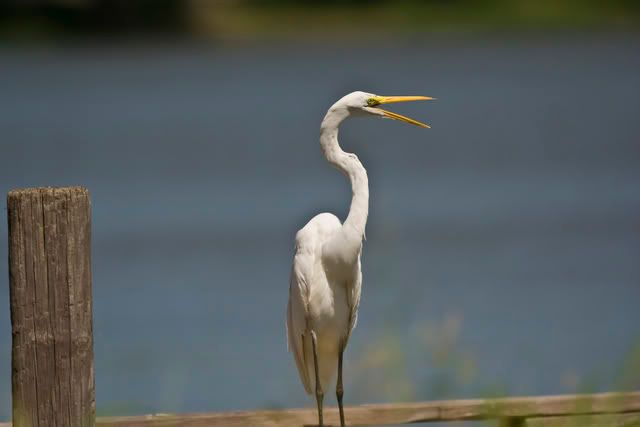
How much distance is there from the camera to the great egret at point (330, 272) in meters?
3.81

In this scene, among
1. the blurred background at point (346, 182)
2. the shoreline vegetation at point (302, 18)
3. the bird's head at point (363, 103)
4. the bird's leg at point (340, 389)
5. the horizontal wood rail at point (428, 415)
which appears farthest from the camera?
the shoreline vegetation at point (302, 18)

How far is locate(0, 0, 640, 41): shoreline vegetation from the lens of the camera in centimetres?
2759

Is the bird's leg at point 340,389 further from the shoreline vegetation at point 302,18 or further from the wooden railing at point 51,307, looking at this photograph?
the shoreline vegetation at point 302,18

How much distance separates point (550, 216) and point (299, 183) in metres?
3.15

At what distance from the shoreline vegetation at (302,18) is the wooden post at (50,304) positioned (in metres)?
24.9

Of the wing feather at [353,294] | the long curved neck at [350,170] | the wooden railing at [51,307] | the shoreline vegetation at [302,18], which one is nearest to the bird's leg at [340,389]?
the wing feather at [353,294]

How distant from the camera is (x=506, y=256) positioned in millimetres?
11250

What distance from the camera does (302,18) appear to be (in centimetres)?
2950

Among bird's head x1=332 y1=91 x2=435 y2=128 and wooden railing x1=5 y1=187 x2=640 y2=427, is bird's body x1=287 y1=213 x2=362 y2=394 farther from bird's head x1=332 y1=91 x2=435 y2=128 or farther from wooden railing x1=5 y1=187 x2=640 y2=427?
wooden railing x1=5 y1=187 x2=640 y2=427

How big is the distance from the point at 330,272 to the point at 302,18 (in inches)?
1022

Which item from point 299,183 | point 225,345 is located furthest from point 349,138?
point 225,345

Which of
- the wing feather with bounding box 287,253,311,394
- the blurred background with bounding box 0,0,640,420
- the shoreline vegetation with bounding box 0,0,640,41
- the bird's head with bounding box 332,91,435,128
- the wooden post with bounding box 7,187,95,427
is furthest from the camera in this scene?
the shoreline vegetation with bounding box 0,0,640,41

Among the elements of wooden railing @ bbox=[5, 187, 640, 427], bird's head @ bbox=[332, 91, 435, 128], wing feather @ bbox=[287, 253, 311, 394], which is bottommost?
wing feather @ bbox=[287, 253, 311, 394]

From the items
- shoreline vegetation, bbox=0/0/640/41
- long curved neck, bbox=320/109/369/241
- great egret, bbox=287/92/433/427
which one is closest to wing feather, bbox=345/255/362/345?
great egret, bbox=287/92/433/427
